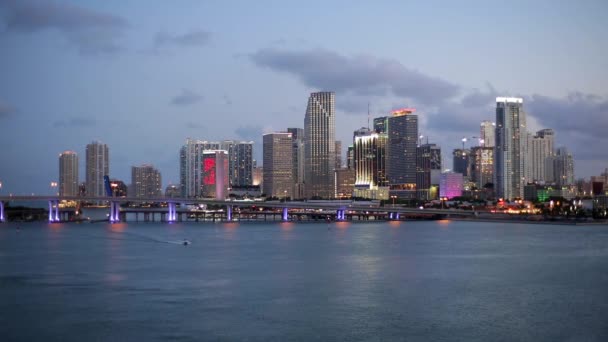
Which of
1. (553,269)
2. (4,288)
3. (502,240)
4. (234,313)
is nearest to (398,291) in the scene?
(234,313)

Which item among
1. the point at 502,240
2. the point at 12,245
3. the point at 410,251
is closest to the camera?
the point at 410,251

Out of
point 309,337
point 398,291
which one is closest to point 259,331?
point 309,337

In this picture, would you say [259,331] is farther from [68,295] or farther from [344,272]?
[344,272]

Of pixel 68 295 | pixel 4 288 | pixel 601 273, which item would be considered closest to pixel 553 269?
pixel 601 273

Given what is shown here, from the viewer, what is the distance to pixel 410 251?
204 ft

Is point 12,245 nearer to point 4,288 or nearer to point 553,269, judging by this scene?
point 4,288

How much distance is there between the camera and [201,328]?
91.7 ft

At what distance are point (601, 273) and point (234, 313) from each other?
27.5 m

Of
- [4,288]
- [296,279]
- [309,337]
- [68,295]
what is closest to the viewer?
[309,337]

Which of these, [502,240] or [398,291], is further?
[502,240]

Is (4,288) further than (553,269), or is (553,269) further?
(553,269)

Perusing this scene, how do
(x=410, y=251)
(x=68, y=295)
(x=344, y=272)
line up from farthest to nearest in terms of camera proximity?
(x=410, y=251)
(x=344, y=272)
(x=68, y=295)

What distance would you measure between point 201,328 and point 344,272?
63.1 feet

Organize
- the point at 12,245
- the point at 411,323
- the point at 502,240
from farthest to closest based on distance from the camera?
the point at 502,240 → the point at 12,245 → the point at 411,323
